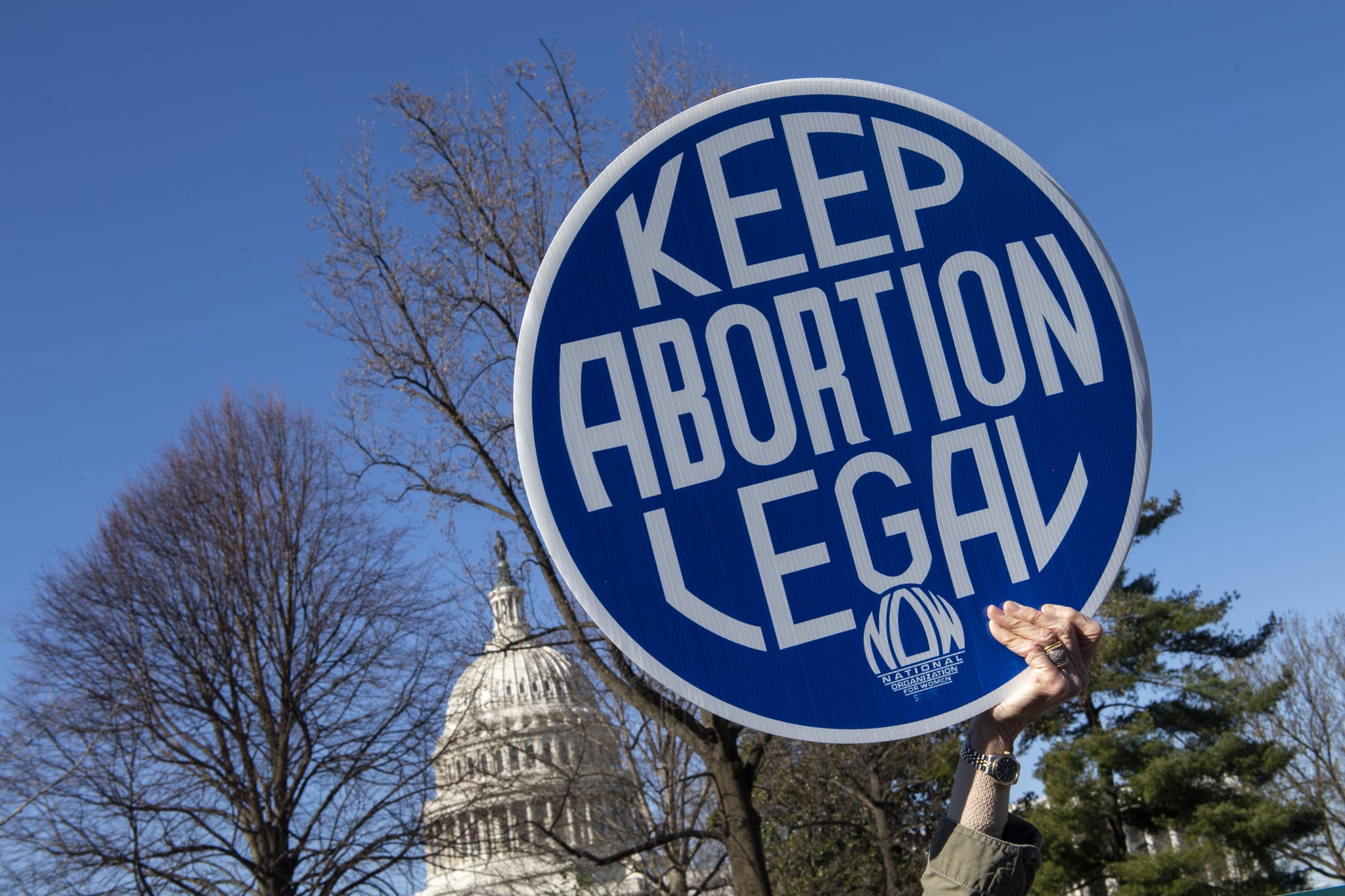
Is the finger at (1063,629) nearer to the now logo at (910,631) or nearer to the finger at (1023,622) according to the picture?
the finger at (1023,622)

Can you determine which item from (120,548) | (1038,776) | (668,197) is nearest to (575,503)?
(668,197)

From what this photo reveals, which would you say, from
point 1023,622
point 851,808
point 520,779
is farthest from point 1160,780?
point 1023,622

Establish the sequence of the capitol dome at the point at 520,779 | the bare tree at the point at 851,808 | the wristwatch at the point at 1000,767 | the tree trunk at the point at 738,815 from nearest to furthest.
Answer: the wristwatch at the point at 1000,767 → the tree trunk at the point at 738,815 → the capitol dome at the point at 520,779 → the bare tree at the point at 851,808

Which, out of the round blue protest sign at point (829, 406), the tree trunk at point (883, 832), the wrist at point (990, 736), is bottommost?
the wrist at point (990, 736)

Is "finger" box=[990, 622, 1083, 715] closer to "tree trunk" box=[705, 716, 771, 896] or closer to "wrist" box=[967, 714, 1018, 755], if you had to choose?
"wrist" box=[967, 714, 1018, 755]


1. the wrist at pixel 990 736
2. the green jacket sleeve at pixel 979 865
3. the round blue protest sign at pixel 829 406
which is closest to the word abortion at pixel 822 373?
the round blue protest sign at pixel 829 406

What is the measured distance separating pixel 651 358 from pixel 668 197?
1.40ft

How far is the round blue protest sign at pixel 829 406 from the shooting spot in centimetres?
278

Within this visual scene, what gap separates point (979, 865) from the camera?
2.39 meters

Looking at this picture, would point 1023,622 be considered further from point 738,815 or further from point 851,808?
point 851,808

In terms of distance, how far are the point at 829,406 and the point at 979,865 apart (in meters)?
1.07

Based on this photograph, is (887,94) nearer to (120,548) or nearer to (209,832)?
(209,832)

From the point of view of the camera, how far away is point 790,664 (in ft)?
9.09

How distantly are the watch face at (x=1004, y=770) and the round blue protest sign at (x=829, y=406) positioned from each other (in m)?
0.20
